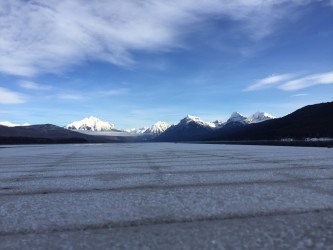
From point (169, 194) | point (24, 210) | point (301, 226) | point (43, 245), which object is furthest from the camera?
point (169, 194)

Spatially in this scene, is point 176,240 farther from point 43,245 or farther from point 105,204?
point 105,204

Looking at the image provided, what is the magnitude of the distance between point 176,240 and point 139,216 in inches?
42.8

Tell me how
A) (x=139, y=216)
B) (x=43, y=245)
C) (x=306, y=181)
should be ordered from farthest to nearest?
1. (x=306, y=181)
2. (x=139, y=216)
3. (x=43, y=245)

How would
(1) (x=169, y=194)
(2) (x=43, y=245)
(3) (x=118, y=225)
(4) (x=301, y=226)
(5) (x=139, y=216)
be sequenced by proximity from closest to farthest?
(2) (x=43, y=245) < (4) (x=301, y=226) < (3) (x=118, y=225) < (5) (x=139, y=216) < (1) (x=169, y=194)

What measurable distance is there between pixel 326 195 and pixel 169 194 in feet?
8.58

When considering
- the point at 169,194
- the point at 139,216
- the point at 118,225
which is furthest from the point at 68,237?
the point at 169,194

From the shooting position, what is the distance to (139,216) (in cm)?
473

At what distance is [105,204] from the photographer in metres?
5.56

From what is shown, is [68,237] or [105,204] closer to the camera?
[68,237]

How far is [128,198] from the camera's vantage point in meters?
6.01

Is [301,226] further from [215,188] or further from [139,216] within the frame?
[215,188]

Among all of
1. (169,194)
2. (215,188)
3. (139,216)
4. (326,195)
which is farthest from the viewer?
(215,188)

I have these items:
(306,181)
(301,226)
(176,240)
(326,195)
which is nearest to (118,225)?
(176,240)

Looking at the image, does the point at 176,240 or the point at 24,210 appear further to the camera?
the point at 24,210
